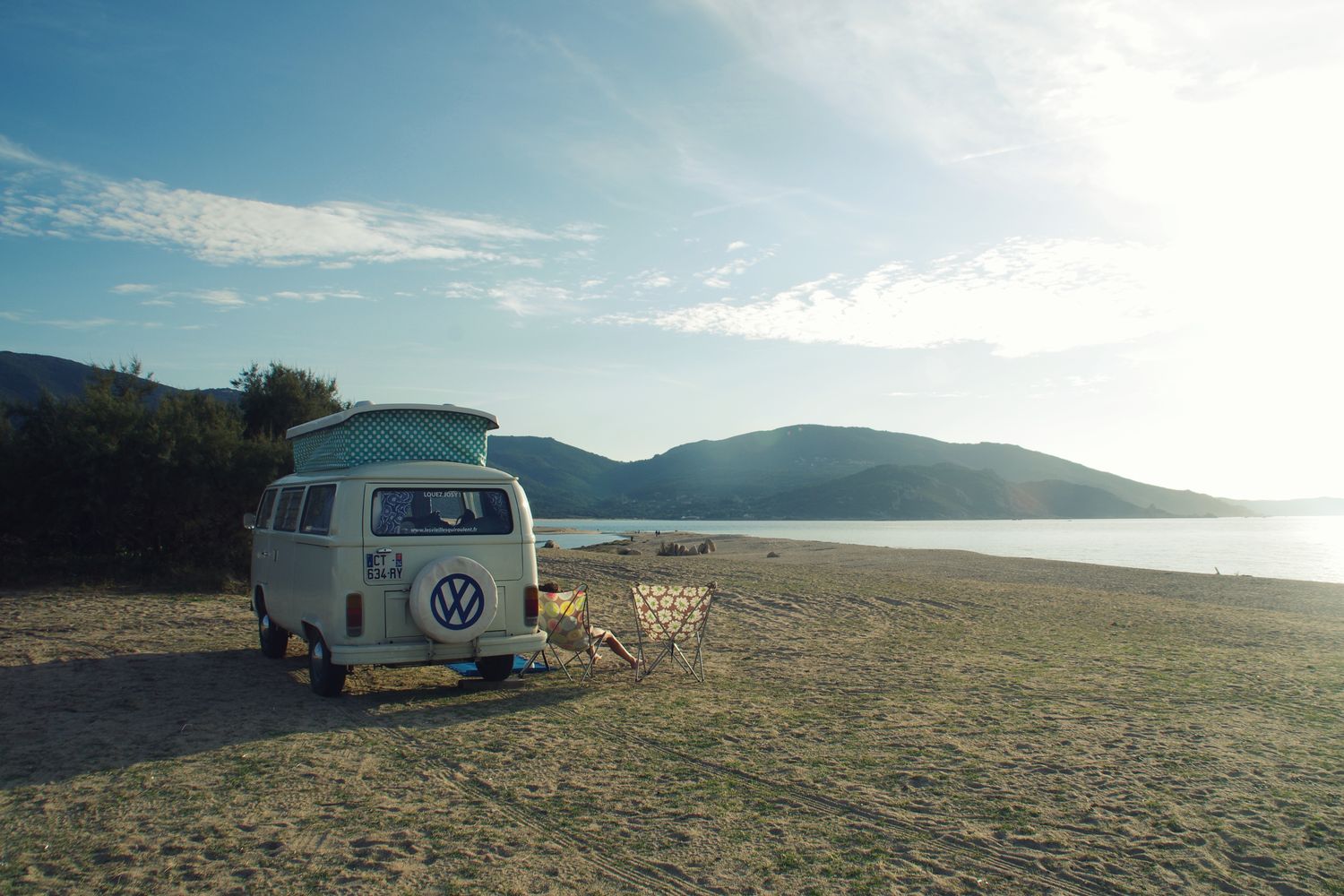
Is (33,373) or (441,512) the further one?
(33,373)

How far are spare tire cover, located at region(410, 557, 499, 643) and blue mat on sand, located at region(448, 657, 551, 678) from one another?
1450 millimetres

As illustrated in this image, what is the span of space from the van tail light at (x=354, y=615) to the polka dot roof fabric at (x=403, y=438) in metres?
1.34

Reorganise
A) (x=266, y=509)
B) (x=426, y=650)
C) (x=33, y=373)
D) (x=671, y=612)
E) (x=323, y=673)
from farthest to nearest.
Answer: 1. (x=33, y=373)
2. (x=266, y=509)
3. (x=671, y=612)
4. (x=323, y=673)
5. (x=426, y=650)

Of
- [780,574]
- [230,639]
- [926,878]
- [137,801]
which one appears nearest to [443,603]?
[137,801]

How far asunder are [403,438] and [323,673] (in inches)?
82.3

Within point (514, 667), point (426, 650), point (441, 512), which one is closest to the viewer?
point (426, 650)

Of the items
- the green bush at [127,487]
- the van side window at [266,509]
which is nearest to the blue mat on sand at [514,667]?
the van side window at [266,509]

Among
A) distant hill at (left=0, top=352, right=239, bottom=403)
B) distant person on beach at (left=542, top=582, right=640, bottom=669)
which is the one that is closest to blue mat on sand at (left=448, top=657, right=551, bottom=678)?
distant person on beach at (left=542, top=582, right=640, bottom=669)

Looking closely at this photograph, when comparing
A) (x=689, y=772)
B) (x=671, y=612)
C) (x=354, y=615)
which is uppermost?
(x=354, y=615)

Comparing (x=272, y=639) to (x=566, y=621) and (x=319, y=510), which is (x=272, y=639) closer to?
(x=319, y=510)

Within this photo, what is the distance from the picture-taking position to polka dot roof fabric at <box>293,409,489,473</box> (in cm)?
775

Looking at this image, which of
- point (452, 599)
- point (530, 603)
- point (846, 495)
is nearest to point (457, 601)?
point (452, 599)

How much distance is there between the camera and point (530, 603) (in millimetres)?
7523

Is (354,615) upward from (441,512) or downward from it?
downward
